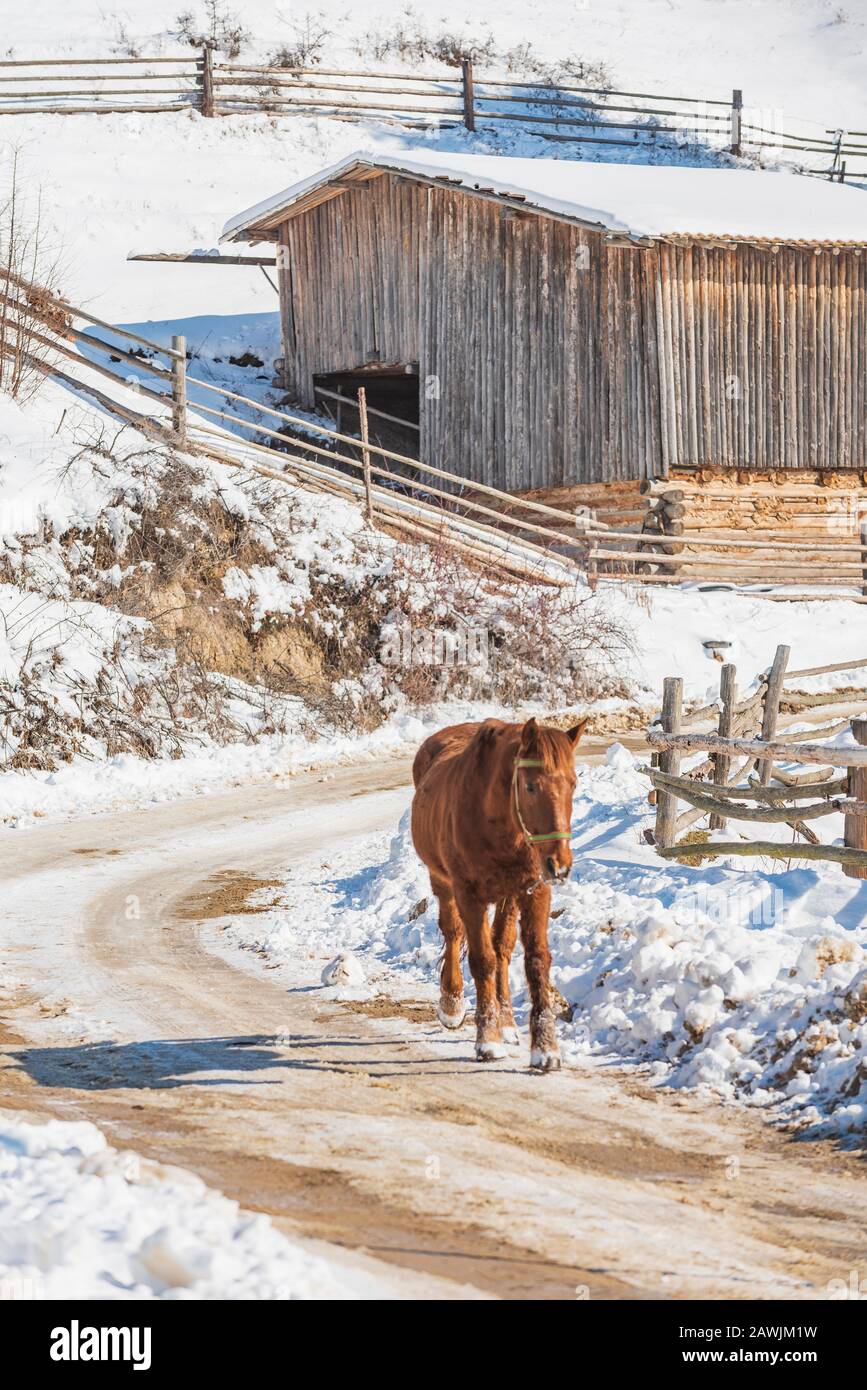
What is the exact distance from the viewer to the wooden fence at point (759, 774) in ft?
31.3

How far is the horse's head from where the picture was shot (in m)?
6.57

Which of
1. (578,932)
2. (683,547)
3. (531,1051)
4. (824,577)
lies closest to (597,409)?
(683,547)

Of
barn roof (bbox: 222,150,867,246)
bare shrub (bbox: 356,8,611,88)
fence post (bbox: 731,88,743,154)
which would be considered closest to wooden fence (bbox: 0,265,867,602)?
barn roof (bbox: 222,150,867,246)

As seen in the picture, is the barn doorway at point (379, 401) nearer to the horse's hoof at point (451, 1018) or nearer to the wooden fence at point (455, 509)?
the wooden fence at point (455, 509)

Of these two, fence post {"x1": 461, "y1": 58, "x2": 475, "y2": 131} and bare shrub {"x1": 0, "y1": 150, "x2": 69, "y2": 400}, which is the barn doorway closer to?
bare shrub {"x1": 0, "y1": 150, "x2": 69, "y2": 400}

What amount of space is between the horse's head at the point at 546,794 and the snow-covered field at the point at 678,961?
1.49 meters

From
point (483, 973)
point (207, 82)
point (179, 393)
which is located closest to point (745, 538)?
point (179, 393)

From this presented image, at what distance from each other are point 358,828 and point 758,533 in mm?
14444

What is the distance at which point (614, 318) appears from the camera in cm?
2569

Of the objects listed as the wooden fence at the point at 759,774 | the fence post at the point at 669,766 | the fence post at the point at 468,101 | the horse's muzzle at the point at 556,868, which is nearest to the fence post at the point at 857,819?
the wooden fence at the point at 759,774

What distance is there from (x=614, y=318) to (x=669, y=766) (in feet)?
48.9

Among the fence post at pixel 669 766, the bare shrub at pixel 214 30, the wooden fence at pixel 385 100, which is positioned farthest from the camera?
the bare shrub at pixel 214 30

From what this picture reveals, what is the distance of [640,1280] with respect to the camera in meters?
4.79

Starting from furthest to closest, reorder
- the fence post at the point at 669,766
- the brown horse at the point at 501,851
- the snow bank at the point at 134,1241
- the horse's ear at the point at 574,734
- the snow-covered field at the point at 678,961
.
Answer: the fence post at the point at 669,766, the snow-covered field at the point at 678,961, the horse's ear at the point at 574,734, the brown horse at the point at 501,851, the snow bank at the point at 134,1241
